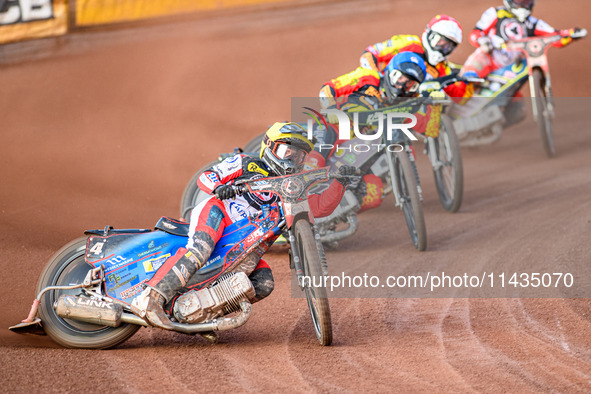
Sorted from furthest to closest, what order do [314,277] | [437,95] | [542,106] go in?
[542,106] → [437,95] → [314,277]

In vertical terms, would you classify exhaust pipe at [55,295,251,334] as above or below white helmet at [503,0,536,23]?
below

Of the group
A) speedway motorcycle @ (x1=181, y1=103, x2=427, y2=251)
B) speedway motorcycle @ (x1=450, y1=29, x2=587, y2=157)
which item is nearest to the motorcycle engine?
speedway motorcycle @ (x1=181, y1=103, x2=427, y2=251)

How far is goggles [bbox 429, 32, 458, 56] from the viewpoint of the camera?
10531 millimetres

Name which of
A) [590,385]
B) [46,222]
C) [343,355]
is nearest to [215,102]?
[46,222]

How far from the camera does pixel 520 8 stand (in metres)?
12.5

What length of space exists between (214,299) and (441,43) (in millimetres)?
5460

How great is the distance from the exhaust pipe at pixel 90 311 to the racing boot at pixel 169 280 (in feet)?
0.58

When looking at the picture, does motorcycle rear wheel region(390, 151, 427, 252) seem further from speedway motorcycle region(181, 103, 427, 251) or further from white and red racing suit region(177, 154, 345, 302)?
white and red racing suit region(177, 154, 345, 302)

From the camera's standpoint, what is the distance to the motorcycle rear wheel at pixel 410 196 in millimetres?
8859

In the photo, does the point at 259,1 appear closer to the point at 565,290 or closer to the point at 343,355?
the point at 565,290

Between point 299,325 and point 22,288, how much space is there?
2.79 metres

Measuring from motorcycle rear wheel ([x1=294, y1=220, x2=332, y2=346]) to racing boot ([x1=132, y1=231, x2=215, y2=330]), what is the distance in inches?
27.8

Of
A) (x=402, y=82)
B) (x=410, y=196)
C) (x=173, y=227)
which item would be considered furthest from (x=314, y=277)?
(x=402, y=82)

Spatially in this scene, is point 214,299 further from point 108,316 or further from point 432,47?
point 432,47
